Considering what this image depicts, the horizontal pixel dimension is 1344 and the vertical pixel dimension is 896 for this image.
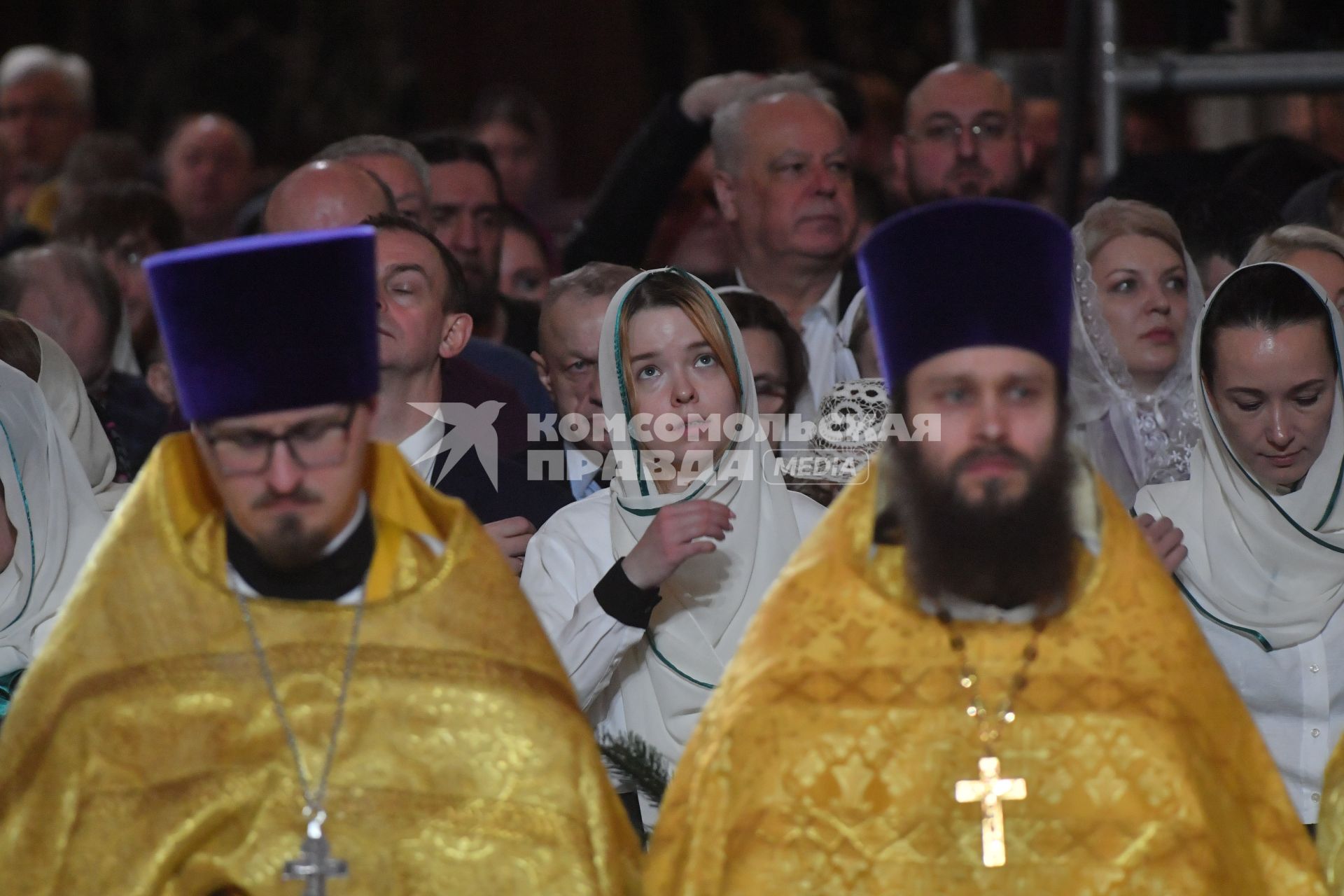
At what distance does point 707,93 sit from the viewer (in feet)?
22.3

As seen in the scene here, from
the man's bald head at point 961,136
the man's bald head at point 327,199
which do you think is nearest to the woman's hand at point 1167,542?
the man's bald head at point 327,199

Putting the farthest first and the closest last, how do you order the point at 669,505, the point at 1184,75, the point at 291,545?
the point at 1184,75 → the point at 669,505 → the point at 291,545

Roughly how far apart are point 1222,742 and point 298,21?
11.7 m

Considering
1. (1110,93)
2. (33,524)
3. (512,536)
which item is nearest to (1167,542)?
(512,536)

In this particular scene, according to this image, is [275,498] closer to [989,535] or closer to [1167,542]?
[989,535]

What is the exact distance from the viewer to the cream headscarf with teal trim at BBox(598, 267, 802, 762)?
428 centimetres

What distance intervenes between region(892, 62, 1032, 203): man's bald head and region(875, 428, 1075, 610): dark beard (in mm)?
3227

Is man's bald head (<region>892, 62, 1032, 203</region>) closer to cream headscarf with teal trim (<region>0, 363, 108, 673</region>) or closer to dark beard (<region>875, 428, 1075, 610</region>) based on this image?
cream headscarf with teal trim (<region>0, 363, 108, 673</region>)

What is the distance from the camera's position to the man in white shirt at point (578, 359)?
5203 mm

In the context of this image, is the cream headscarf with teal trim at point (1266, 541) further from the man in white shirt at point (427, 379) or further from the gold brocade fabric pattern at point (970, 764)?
the man in white shirt at point (427, 379)

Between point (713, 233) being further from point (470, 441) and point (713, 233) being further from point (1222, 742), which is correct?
point (1222, 742)

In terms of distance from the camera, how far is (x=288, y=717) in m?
3.35

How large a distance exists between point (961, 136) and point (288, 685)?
390 centimetres

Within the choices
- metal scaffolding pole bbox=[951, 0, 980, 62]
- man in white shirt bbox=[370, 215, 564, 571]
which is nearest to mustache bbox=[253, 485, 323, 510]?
man in white shirt bbox=[370, 215, 564, 571]
